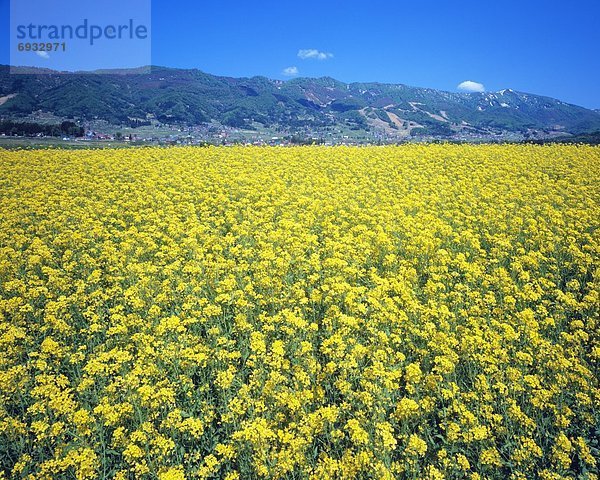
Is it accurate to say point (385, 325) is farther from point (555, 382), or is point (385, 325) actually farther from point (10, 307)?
point (10, 307)

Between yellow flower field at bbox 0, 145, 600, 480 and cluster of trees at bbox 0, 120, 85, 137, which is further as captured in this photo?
cluster of trees at bbox 0, 120, 85, 137

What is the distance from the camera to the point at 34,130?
61.2 meters

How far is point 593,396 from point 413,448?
9.83 ft

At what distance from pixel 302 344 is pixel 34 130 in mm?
72551

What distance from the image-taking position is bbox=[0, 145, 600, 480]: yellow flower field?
16.0ft

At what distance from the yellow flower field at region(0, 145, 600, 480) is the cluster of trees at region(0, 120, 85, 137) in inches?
2290

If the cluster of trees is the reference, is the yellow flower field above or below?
below

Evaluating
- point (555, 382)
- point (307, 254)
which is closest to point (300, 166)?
point (307, 254)

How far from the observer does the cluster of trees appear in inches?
2317

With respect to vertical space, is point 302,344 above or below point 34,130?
below

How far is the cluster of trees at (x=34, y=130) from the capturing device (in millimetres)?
58844

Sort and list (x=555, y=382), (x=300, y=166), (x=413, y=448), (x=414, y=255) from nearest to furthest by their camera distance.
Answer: (x=413, y=448) → (x=555, y=382) → (x=414, y=255) → (x=300, y=166)

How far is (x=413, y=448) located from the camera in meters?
4.67

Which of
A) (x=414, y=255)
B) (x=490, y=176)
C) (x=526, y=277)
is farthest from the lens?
(x=490, y=176)
